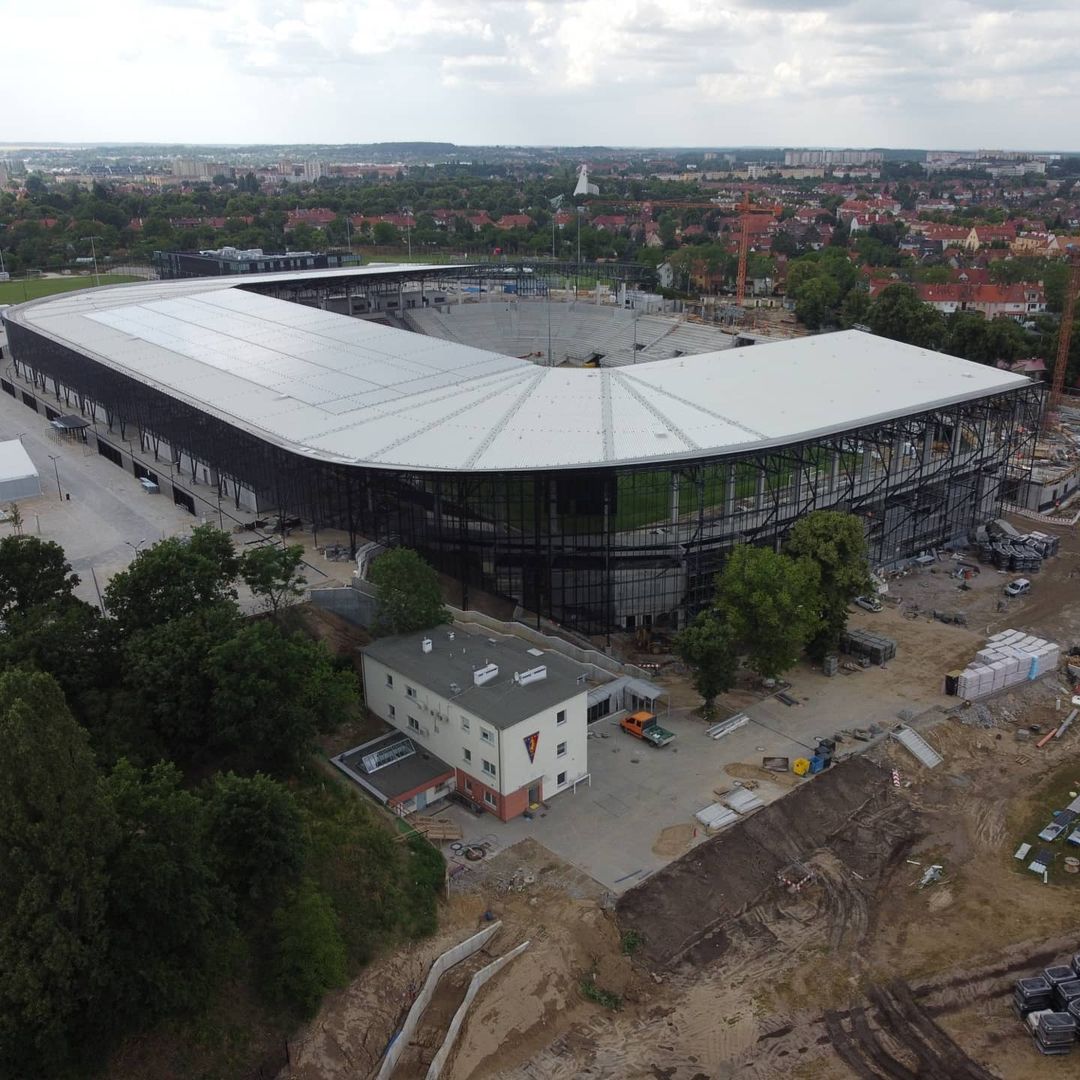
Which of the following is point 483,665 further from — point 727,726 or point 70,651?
point 70,651

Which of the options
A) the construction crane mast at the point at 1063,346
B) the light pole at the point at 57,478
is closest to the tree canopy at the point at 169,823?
the light pole at the point at 57,478

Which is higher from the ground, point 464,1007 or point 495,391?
point 495,391

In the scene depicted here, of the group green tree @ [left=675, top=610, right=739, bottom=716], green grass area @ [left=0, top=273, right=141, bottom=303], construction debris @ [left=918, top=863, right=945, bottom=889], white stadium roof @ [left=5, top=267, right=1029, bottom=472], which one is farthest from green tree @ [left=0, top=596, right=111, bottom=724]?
green grass area @ [left=0, top=273, right=141, bottom=303]

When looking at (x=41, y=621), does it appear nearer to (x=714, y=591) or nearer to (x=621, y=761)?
(x=621, y=761)

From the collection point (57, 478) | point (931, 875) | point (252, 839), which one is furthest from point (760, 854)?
point (57, 478)

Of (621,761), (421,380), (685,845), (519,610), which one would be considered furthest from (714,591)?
(421,380)
